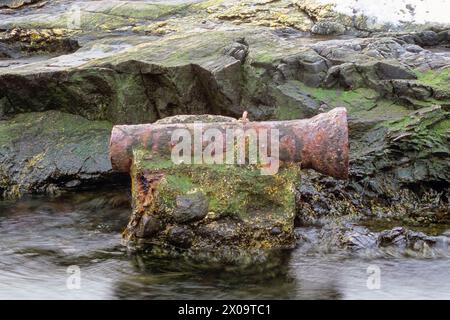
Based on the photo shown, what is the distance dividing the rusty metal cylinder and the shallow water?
0.89 metres

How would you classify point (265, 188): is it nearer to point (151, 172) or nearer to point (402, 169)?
point (151, 172)

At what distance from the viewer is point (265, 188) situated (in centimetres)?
651

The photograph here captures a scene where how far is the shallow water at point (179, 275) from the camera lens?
5.61 meters

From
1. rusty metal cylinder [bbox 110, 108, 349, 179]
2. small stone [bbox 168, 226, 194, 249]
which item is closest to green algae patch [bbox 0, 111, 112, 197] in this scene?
rusty metal cylinder [bbox 110, 108, 349, 179]

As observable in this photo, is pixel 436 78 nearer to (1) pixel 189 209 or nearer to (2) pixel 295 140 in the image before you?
(2) pixel 295 140

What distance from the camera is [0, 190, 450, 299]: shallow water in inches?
221

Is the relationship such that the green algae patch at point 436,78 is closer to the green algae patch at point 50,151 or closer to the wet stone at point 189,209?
the wet stone at point 189,209

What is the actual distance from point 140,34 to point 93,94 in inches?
127

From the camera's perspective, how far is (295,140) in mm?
6539

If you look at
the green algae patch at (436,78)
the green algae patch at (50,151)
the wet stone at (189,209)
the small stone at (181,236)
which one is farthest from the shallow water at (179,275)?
the green algae patch at (436,78)

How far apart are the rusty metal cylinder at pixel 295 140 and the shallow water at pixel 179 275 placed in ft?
2.93

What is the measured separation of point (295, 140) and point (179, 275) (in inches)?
68.6
